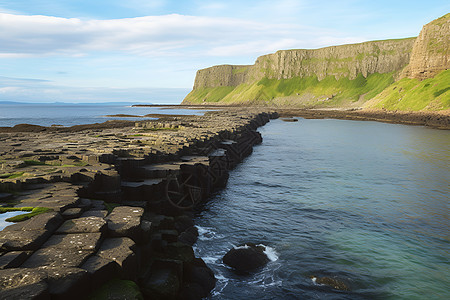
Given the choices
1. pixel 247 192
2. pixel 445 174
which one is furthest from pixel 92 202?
pixel 445 174

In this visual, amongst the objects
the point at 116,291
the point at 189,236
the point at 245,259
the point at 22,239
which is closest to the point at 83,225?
the point at 22,239

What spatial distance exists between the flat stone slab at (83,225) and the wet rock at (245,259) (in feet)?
19.8

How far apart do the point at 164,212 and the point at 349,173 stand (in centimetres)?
1974

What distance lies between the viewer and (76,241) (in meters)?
7.86

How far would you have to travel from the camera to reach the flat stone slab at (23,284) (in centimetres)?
550

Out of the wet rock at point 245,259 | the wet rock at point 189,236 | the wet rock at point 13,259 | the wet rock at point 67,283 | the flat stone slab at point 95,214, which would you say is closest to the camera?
the wet rock at point 67,283

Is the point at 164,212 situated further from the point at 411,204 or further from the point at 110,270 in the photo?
the point at 411,204

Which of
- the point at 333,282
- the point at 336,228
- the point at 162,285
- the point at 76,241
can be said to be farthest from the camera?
the point at 336,228

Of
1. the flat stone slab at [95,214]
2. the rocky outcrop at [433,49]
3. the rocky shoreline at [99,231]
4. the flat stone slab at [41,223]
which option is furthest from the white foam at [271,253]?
the rocky outcrop at [433,49]

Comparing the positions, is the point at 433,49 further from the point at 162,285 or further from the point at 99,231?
the point at 99,231

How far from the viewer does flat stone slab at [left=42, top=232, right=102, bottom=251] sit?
7.64m

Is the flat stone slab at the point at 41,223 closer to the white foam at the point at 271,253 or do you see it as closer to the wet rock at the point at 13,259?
the wet rock at the point at 13,259

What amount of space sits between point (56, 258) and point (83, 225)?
1658 millimetres

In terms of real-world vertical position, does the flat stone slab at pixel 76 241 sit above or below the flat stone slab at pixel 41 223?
below
